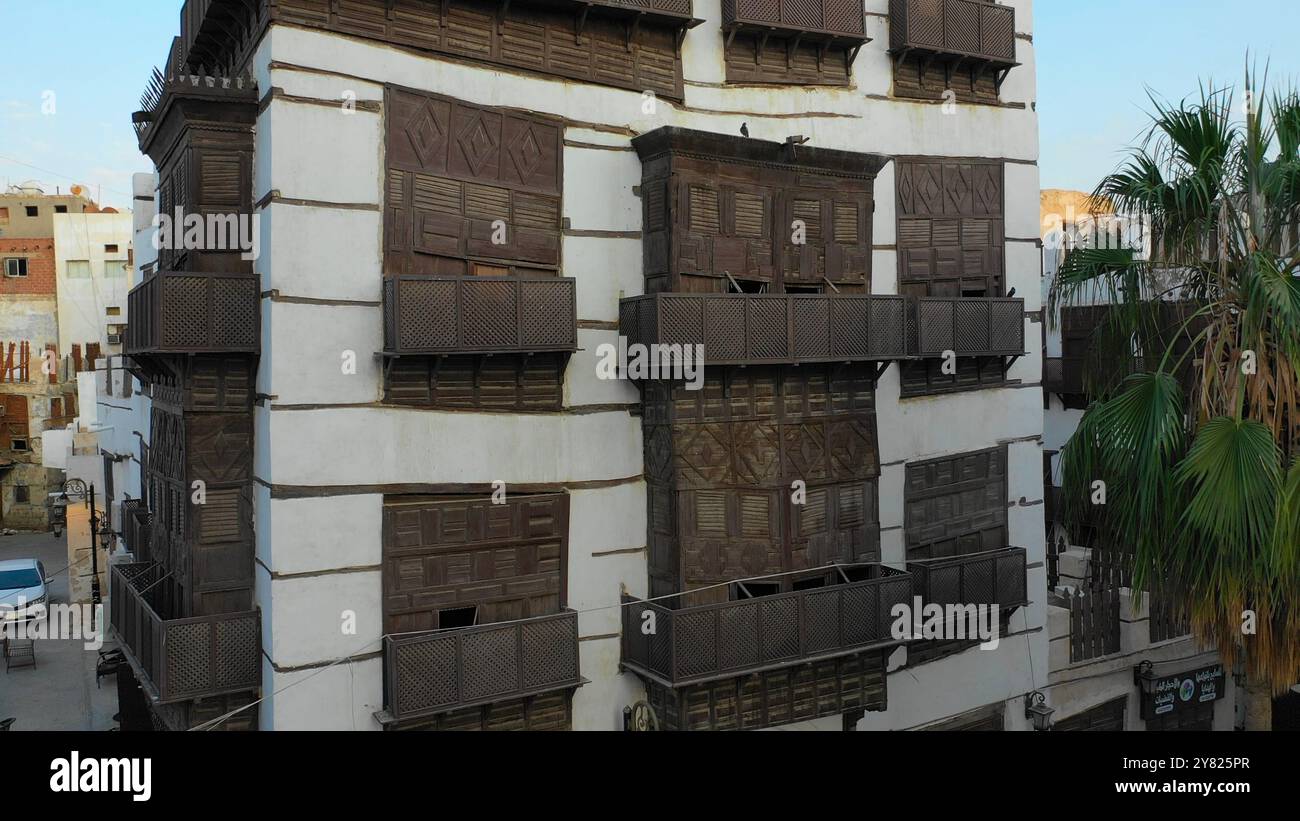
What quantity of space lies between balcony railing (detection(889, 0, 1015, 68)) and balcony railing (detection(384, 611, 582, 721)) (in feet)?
30.3

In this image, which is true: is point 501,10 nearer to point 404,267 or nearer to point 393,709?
point 404,267

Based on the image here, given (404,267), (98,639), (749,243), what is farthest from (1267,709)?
(98,639)

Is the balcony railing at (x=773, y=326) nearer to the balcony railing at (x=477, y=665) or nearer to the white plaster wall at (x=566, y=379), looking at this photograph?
the white plaster wall at (x=566, y=379)

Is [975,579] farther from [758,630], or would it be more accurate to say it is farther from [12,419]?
[12,419]

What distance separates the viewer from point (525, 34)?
11711mm

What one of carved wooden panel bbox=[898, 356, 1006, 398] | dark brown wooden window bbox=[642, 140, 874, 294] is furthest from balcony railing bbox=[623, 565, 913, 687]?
dark brown wooden window bbox=[642, 140, 874, 294]

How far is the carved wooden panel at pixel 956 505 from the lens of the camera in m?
14.5

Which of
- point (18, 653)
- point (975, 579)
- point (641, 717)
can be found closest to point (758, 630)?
point (641, 717)

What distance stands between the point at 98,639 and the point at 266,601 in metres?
14.3

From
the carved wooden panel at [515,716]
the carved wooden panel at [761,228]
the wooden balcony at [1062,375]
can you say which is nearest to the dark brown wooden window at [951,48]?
the carved wooden panel at [761,228]

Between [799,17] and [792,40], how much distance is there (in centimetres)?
32

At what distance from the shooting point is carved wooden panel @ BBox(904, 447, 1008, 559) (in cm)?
1451

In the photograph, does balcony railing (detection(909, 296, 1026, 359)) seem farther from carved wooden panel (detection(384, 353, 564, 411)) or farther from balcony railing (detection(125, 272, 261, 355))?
balcony railing (detection(125, 272, 261, 355))

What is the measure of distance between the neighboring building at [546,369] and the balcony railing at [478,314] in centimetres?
4
